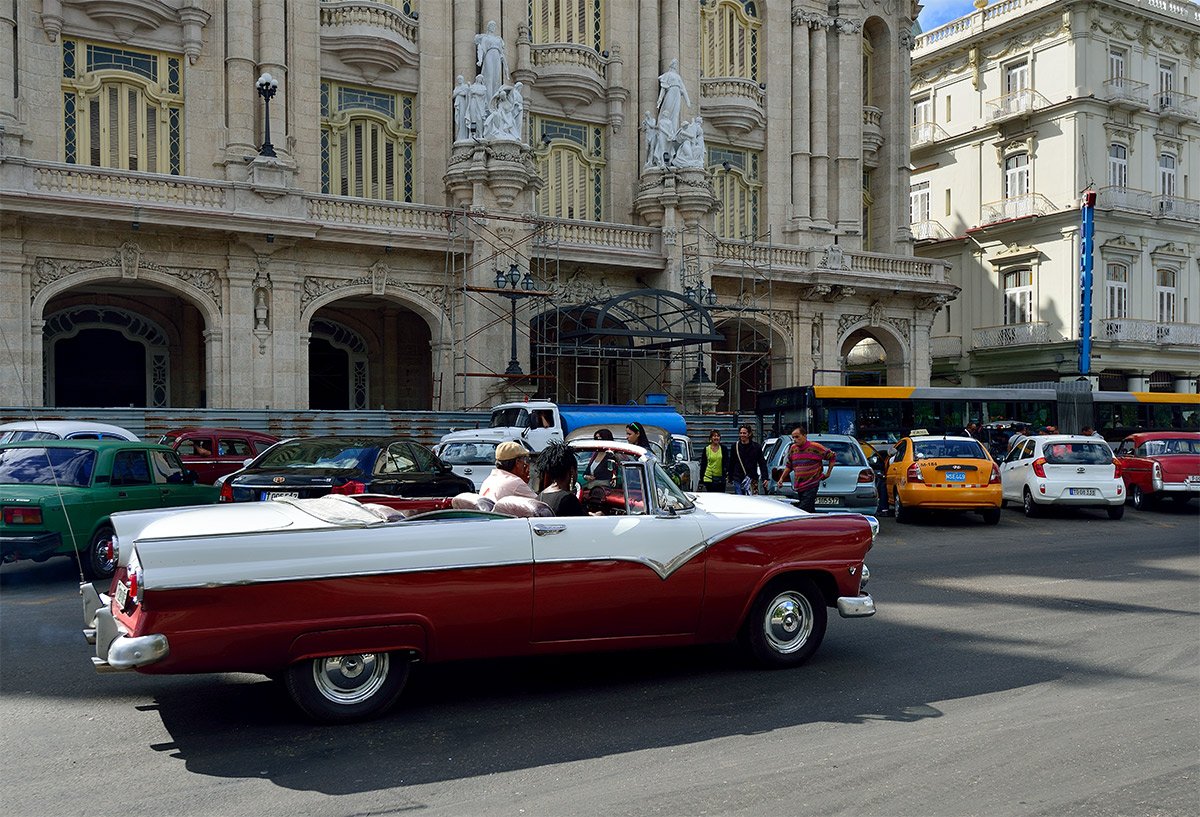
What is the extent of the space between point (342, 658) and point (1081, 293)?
39.2 metres

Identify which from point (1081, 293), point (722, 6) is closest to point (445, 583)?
point (722, 6)

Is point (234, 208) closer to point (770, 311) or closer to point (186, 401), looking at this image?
point (186, 401)

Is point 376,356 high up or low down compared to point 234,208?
down

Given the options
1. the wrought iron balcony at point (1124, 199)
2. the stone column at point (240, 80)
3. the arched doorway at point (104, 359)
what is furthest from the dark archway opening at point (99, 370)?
the wrought iron balcony at point (1124, 199)

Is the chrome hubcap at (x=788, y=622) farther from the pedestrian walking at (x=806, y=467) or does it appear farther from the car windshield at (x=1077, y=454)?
the car windshield at (x=1077, y=454)

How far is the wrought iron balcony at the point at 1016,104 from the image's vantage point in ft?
138

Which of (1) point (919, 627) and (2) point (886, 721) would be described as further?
(1) point (919, 627)

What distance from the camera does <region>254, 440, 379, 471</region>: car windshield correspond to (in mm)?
14727

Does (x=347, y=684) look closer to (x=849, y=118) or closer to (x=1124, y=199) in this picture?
(x=849, y=118)

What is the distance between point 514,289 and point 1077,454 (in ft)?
42.5

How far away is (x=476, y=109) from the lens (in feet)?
90.6

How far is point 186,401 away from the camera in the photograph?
28.0m

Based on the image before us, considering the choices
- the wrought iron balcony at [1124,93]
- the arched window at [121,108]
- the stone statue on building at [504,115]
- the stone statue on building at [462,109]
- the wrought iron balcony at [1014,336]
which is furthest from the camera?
the wrought iron balcony at [1014,336]

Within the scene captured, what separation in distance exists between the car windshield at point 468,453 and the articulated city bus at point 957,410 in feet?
33.0
